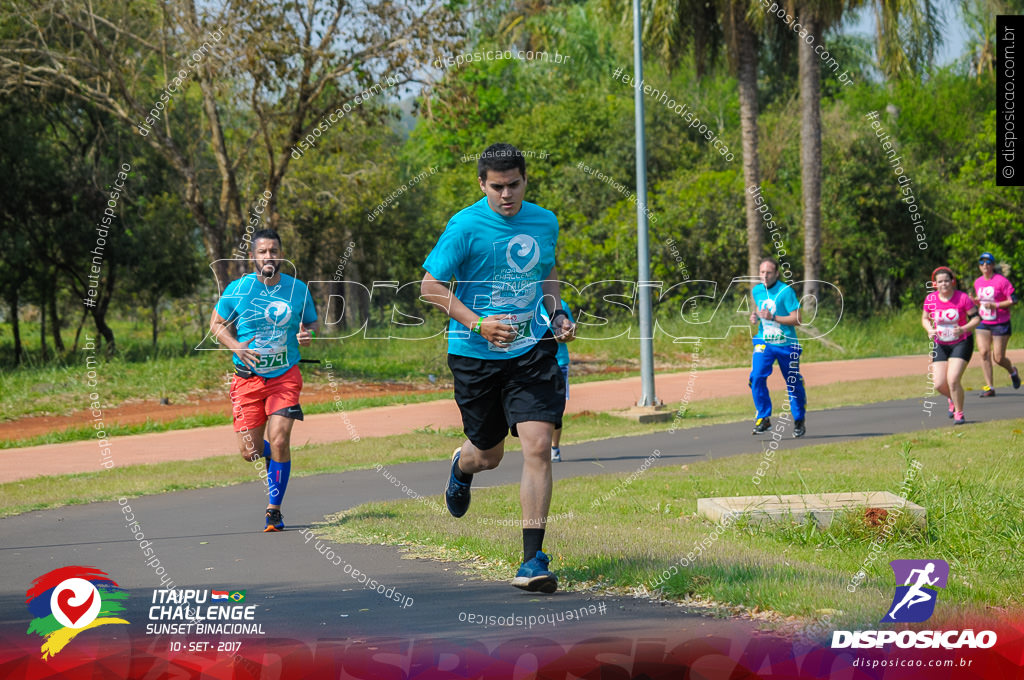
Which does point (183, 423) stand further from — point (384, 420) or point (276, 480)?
point (276, 480)

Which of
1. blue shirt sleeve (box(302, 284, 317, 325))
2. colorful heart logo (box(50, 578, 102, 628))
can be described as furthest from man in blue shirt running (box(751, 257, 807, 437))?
colorful heart logo (box(50, 578, 102, 628))

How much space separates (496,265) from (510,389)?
0.65 metres

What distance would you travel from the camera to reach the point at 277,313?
8.16 metres

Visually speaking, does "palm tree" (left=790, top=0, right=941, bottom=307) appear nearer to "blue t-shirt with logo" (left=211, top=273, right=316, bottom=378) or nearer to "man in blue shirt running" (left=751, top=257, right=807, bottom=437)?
"man in blue shirt running" (left=751, top=257, right=807, bottom=437)

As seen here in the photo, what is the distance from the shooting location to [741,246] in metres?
Answer: 29.6

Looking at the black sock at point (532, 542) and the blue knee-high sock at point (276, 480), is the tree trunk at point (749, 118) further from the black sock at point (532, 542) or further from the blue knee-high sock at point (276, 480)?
the black sock at point (532, 542)

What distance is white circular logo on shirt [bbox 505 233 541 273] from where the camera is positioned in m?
5.84

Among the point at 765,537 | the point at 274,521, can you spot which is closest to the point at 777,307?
the point at 765,537

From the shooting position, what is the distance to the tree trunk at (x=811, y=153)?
2509 cm

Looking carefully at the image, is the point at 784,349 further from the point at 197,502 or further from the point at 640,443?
the point at 197,502

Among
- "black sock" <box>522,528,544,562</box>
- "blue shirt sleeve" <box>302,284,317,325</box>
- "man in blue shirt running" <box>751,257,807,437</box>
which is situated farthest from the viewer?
"man in blue shirt running" <box>751,257,807,437</box>

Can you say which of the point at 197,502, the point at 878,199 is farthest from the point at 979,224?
the point at 197,502

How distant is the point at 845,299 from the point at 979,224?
13.1ft

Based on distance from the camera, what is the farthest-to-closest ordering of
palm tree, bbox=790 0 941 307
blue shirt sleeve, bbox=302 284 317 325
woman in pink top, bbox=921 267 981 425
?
palm tree, bbox=790 0 941 307
woman in pink top, bbox=921 267 981 425
blue shirt sleeve, bbox=302 284 317 325
